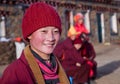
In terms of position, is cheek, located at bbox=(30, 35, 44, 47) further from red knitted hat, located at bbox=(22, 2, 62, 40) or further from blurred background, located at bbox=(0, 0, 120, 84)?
blurred background, located at bbox=(0, 0, 120, 84)

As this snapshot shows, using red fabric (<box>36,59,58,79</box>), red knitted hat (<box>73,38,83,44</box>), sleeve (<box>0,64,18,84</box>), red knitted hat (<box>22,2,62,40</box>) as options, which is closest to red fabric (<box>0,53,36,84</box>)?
sleeve (<box>0,64,18,84</box>)

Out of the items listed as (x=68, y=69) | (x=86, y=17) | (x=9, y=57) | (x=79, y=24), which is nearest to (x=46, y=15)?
(x=68, y=69)

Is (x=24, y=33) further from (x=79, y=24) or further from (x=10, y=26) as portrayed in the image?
(x=10, y=26)

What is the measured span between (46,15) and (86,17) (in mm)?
21911

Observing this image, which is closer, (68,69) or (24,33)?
(24,33)

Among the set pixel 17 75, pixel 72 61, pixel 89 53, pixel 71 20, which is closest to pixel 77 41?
pixel 72 61

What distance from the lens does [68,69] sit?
25.9 feet

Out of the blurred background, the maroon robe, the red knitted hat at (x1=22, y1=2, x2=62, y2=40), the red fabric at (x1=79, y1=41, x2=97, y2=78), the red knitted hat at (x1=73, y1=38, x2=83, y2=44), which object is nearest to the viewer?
the red knitted hat at (x1=22, y1=2, x2=62, y2=40)

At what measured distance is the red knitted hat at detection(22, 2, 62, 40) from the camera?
2.29 m

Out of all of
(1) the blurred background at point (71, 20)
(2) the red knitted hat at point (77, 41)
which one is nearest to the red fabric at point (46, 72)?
(2) the red knitted hat at point (77, 41)

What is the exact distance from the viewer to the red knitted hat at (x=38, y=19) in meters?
2.29

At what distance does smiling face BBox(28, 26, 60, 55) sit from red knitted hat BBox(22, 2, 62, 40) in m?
0.03

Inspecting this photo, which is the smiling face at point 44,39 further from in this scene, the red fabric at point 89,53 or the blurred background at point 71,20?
the blurred background at point 71,20

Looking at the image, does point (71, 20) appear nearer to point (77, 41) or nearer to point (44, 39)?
point (77, 41)
